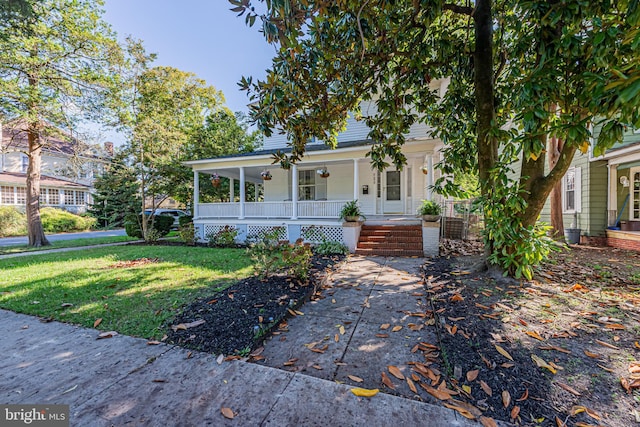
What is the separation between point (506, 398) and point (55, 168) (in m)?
17.2

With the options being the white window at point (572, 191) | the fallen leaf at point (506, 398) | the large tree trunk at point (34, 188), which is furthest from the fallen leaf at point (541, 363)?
the large tree trunk at point (34, 188)

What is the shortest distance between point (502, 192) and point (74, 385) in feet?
17.5

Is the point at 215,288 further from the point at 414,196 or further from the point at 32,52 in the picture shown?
the point at 32,52

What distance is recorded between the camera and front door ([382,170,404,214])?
454 inches

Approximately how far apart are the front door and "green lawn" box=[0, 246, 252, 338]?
702 cm

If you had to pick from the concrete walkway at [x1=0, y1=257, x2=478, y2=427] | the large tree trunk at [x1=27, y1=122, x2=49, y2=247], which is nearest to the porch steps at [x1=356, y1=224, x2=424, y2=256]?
the concrete walkway at [x1=0, y1=257, x2=478, y2=427]

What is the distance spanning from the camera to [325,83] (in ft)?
14.7

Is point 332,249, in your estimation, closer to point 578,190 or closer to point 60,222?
point 578,190

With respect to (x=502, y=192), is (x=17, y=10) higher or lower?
higher

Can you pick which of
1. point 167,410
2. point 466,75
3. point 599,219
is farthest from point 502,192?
point 599,219

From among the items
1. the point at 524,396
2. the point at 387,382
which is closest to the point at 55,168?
the point at 387,382

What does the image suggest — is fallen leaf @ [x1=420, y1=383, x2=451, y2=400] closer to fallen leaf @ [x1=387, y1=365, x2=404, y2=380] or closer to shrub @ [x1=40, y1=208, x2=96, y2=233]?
fallen leaf @ [x1=387, y1=365, x2=404, y2=380]

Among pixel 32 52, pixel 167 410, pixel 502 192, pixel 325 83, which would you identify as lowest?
pixel 167 410

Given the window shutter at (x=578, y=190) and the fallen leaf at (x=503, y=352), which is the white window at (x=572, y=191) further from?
the fallen leaf at (x=503, y=352)
